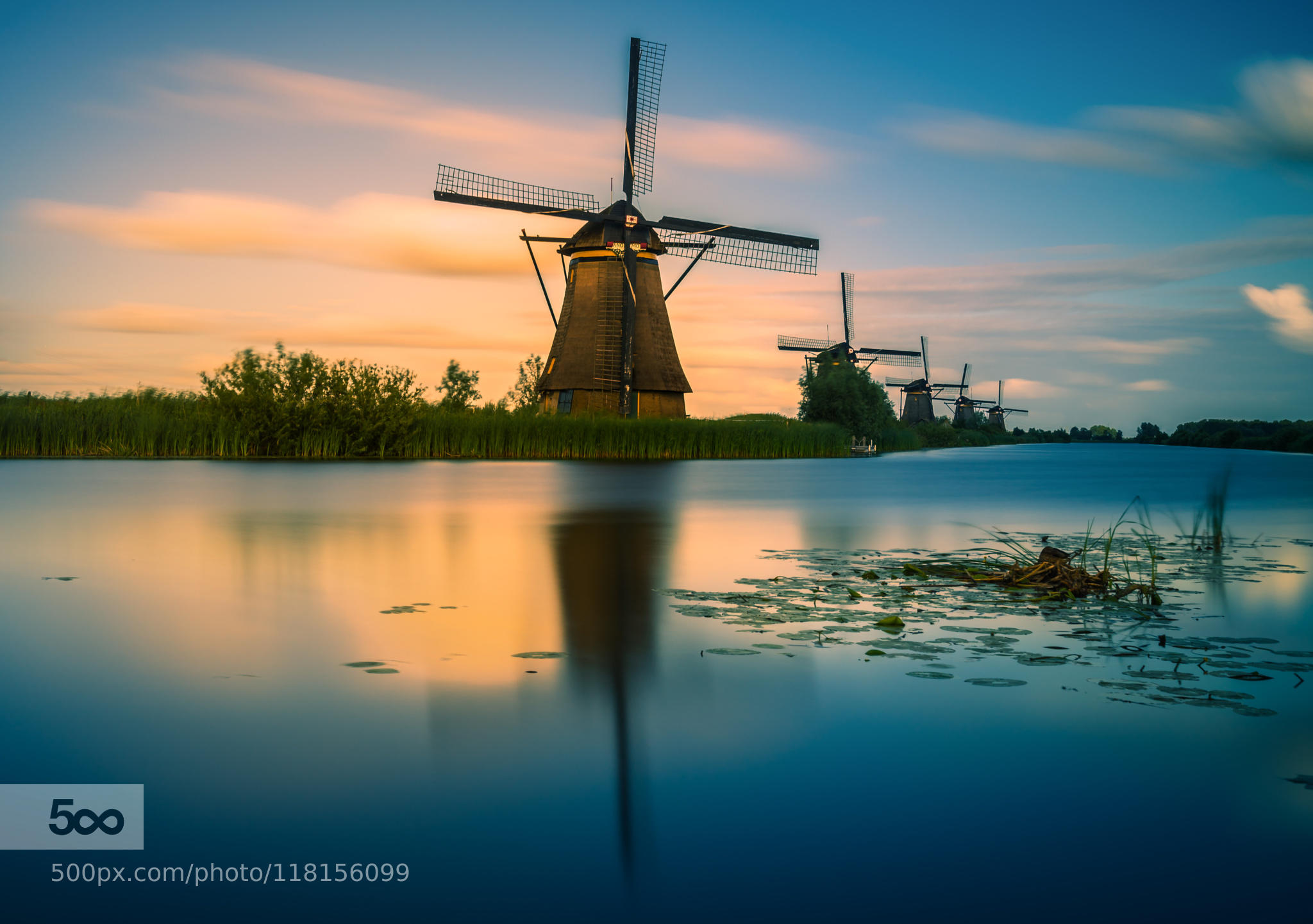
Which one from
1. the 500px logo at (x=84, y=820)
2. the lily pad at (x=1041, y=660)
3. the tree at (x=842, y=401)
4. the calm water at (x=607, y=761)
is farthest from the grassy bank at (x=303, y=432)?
the 500px logo at (x=84, y=820)

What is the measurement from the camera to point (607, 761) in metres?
2.89

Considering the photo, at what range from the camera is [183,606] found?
18.6 ft

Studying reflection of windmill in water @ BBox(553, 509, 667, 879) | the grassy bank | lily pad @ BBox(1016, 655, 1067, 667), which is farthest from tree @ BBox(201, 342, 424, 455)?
lily pad @ BBox(1016, 655, 1067, 667)

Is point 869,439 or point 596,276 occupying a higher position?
point 596,276

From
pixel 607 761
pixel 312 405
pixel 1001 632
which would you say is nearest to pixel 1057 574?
pixel 1001 632

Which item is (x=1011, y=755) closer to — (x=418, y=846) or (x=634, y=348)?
(x=418, y=846)

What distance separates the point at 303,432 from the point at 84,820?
26800 millimetres

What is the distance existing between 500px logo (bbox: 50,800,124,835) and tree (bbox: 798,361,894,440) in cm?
4720

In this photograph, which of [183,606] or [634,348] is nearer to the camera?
[183,606]

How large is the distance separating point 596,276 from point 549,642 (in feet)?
94.5

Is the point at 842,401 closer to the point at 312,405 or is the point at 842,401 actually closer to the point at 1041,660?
the point at 312,405

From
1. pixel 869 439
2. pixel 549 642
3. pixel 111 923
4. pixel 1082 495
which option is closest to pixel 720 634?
pixel 549 642

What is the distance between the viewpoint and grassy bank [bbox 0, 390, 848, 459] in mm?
26062

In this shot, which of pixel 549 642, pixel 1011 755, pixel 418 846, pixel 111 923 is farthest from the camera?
pixel 549 642
